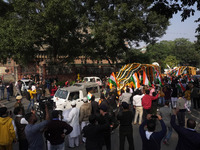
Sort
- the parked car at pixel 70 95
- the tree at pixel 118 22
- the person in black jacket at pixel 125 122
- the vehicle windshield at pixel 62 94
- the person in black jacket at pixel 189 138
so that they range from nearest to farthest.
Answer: the person in black jacket at pixel 189 138 < the person in black jacket at pixel 125 122 < the parked car at pixel 70 95 < the vehicle windshield at pixel 62 94 < the tree at pixel 118 22

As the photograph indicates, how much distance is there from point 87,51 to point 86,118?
54.7 ft

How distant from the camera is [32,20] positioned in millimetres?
18453

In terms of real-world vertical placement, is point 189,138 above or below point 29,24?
below

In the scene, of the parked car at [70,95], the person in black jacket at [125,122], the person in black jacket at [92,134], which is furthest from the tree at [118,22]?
the person in black jacket at [92,134]

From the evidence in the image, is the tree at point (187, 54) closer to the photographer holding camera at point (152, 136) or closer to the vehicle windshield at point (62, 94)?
the vehicle windshield at point (62, 94)

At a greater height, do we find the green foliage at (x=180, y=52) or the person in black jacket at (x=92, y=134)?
the green foliage at (x=180, y=52)

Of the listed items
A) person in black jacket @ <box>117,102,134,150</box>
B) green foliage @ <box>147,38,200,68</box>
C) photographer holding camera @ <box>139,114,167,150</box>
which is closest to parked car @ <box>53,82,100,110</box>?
person in black jacket @ <box>117,102,134,150</box>

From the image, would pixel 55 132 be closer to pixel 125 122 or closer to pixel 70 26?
pixel 125 122

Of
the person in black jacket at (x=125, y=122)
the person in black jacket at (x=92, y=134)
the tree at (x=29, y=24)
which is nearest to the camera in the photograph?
the person in black jacket at (x=92, y=134)

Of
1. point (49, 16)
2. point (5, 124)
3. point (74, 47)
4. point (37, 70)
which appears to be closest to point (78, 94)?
point (5, 124)

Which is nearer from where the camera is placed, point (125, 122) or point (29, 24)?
point (125, 122)

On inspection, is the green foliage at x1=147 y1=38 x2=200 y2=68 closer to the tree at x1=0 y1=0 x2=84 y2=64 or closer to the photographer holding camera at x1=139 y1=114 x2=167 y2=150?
the tree at x1=0 y1=0 x2=84 y2=64

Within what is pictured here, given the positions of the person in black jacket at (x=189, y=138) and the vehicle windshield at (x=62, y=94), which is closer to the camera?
the person in black jacket at (x=189, y=138)

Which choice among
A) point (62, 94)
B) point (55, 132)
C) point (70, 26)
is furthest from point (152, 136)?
point (70, 26)
